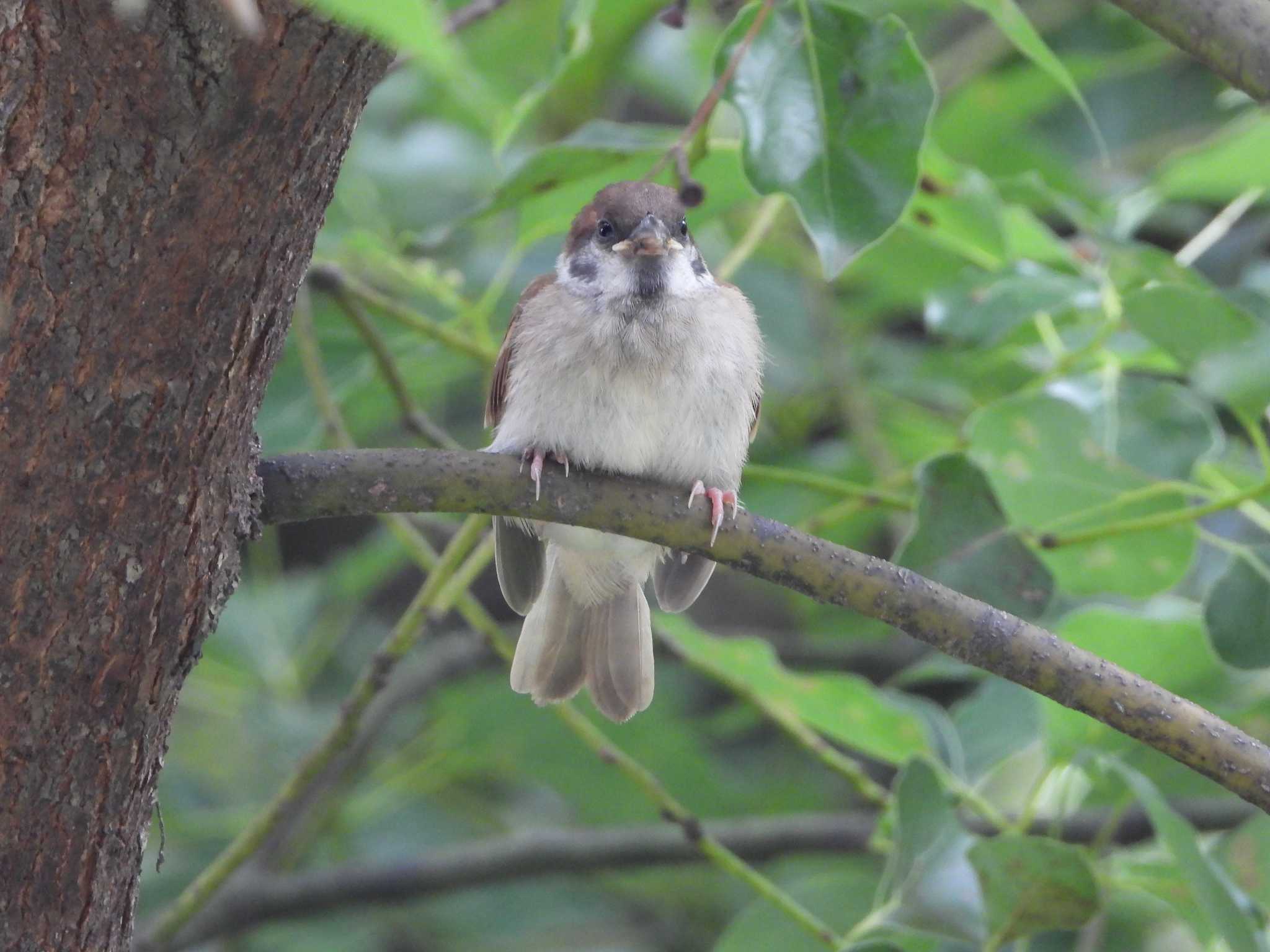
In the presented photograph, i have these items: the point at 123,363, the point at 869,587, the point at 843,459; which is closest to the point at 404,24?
the point at 123,363

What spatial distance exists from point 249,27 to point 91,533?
97 centimetres

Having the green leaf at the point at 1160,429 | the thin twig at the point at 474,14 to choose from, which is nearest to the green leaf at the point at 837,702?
the green leaf at the point at 1160,429

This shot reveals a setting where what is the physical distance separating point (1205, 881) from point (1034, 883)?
0.82ft

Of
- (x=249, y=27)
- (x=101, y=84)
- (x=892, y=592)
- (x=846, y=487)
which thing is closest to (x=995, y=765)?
(x=846, y=487)

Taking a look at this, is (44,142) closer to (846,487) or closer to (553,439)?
(553,439)

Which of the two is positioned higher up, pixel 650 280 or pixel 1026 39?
pixel 1026 39

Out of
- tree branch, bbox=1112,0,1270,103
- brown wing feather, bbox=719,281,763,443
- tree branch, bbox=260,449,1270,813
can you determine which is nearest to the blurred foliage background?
brown wing feather, bbox=719,281,763,443

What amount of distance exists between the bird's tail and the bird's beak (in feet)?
2.39

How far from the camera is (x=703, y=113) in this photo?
2.30 m

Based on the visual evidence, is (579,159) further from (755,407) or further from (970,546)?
(970,546)

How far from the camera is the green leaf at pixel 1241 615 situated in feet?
7.61

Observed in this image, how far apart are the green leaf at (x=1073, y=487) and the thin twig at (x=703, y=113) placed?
63cm

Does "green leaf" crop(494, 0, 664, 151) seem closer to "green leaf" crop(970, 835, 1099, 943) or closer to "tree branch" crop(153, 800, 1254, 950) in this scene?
"tree branch" crop(153, 800, 1254, 950)

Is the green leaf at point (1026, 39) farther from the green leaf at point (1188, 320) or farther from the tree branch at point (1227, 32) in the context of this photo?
the green leaf at point (1188, 320)
